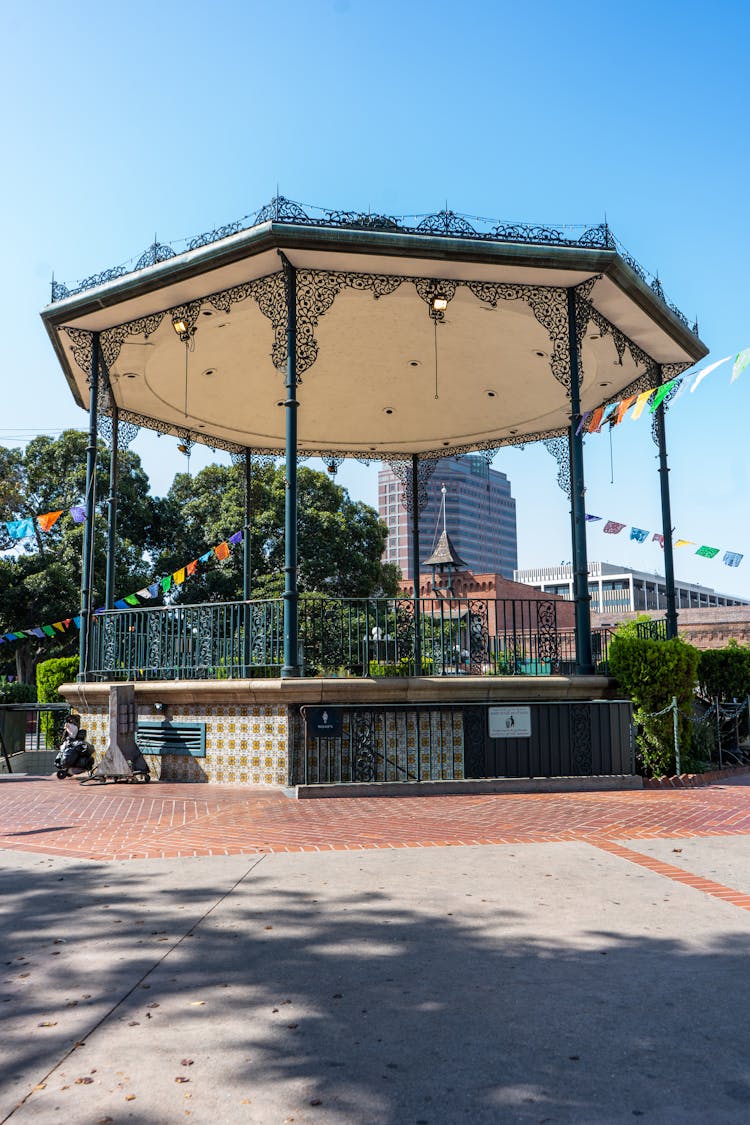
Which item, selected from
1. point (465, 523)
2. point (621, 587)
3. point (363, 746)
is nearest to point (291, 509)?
point (363, 746)

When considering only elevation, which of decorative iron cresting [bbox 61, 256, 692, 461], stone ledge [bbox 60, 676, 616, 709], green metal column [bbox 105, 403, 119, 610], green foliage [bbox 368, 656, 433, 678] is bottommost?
stone ledge [bbox 60, 676, 616, 709]

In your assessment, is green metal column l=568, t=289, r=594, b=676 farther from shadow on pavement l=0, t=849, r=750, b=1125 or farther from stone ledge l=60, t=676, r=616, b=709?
shadow on pavement l=0, t=849, r=750, b=1125

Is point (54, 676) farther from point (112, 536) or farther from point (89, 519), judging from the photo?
point (89, 519)

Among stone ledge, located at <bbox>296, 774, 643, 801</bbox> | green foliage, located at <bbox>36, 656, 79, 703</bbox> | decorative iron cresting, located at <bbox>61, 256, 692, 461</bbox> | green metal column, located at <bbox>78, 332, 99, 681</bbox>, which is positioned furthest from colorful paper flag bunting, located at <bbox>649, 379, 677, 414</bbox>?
green foliage, located at <bbox>36, 656, 79, 703</bbox>

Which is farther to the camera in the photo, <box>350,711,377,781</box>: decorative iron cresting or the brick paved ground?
<box>350,711,377,781</box>: decorative iron cresting

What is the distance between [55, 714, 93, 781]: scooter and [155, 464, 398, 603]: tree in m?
16.8

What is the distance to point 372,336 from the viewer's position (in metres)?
14.3

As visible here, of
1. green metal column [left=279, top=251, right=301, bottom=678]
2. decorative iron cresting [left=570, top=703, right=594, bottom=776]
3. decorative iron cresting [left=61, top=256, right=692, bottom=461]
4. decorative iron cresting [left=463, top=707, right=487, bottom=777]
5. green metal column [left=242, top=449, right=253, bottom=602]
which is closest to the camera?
decorative iron cresting [left=463, top=707, right=487, bottom=777]

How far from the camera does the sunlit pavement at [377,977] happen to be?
9.71 feet

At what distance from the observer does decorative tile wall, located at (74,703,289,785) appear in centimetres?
1101

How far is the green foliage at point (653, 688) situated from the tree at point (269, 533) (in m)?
19.2

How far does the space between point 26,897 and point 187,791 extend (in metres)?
5.29

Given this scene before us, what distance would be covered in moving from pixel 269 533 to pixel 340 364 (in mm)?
16649

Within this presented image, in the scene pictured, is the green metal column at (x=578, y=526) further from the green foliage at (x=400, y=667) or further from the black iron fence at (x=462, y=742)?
the green foliage at (x=400, y=667)
